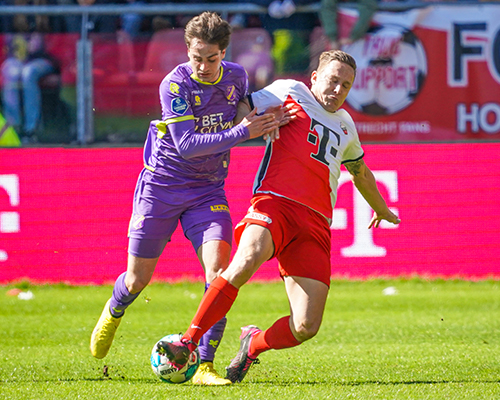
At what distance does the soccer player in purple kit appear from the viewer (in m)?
4.80

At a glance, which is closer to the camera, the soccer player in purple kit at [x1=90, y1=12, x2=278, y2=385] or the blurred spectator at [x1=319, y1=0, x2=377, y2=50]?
the soccer player in purple kit at [x1=90, y1=12, x2=278, y2=385]

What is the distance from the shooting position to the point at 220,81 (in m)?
5.12

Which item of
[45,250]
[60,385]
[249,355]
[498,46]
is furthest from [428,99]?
[60,385]

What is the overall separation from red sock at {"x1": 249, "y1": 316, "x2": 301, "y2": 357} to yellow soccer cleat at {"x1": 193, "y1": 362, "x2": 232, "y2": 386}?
0.28 meters

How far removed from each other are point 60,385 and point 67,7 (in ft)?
21.5

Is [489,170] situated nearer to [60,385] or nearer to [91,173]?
[91,173]

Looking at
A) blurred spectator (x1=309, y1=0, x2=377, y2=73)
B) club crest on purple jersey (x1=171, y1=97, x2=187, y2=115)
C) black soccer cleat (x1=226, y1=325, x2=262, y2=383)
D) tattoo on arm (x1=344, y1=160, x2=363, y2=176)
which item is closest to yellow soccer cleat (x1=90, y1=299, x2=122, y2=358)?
black soccer cleat (x1=226, y1=325, x2=262, y2=383)

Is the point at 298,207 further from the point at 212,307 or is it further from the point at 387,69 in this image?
→ the point at 387,69

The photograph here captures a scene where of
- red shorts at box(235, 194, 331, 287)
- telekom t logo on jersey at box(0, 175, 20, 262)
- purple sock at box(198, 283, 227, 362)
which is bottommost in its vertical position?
telekom t logo on jersey at box(0, 175, 20, 262)

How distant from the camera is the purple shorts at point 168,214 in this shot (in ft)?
17.1

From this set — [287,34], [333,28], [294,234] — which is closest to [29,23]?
[287,34]

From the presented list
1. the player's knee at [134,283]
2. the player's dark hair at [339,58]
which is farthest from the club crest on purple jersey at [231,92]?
the player's knee at [134,283]

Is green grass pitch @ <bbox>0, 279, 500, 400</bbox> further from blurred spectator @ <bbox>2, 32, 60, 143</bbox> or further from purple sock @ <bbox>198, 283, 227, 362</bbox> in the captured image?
blurred spectator @ <bbox>2, 32, 60, 143</bbox>

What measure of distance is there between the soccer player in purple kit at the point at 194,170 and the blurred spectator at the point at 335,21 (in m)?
5.24
